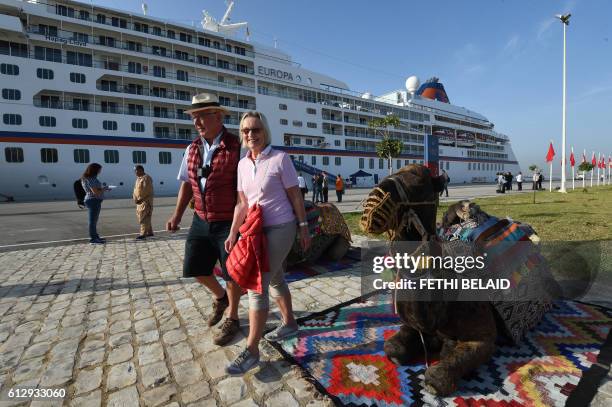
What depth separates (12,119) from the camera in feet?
73.6

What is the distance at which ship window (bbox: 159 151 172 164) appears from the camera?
91.3 feet

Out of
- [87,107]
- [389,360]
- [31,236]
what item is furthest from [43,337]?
[87,107]

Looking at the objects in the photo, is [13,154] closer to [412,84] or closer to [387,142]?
[387,142]

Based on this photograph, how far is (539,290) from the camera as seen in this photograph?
251 centimetres

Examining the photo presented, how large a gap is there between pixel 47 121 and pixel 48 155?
2.70 meters

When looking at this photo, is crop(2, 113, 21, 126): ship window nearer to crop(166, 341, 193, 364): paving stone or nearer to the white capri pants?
crop(166, 341, 193, 364): paving stone

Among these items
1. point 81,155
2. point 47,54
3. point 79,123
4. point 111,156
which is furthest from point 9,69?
point 111,156

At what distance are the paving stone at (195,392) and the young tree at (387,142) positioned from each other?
2931 centimetres

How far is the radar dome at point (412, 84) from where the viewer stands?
5138 cm

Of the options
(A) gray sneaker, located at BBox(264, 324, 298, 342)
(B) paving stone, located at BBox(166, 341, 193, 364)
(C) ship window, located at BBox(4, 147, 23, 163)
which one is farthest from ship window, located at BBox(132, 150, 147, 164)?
(A) gray sneaker, located at BBox(264, 324, 298, 342)

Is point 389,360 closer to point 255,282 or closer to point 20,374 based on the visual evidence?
point 255,282

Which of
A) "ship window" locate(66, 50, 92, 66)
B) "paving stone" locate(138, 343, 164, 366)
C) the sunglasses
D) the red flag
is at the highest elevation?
"ship window" locate(66, 50, 92, 66)

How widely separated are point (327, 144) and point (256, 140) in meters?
37.0

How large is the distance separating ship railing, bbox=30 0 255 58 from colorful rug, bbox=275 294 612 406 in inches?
1352
